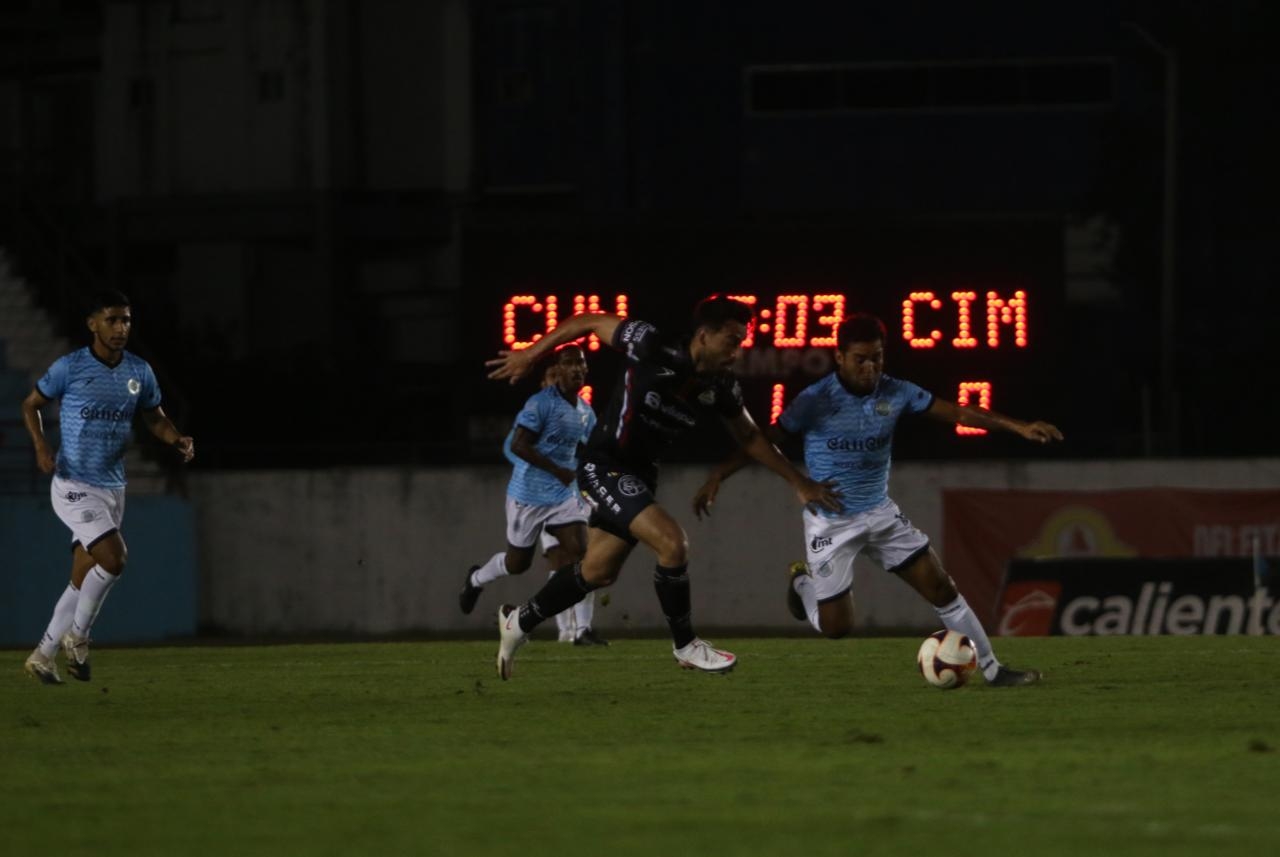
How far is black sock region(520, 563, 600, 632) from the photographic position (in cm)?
1237

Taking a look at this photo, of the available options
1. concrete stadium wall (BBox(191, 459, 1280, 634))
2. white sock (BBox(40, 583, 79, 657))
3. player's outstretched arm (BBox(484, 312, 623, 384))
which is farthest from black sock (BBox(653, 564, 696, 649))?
concrete stadium wall (BBox(191, 459, 1280, 634))

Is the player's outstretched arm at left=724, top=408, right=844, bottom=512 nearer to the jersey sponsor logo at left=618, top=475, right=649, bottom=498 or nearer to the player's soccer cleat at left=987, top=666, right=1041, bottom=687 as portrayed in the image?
the jersey sponsor logo at left=618, top=475, right=649, bottom=498

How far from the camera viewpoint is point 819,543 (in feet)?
42.9

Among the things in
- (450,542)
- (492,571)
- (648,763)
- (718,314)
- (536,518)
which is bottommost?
(450,542)

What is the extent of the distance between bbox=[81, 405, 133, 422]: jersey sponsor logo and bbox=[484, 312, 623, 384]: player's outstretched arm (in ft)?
8.44

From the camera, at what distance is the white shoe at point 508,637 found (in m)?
12.6

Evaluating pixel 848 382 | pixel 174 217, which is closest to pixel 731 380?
pixel 848 382

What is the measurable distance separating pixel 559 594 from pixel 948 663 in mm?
1990

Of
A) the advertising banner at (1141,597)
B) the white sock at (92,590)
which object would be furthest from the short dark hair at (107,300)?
the advertising banner at (1141,597)

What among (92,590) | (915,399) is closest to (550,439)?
(92,590)

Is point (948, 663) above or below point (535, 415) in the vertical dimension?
below

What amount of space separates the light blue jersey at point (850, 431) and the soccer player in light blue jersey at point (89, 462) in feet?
11.5

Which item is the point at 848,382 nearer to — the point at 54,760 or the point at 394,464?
the point at 54,760

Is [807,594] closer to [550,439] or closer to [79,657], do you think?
[79,657]
